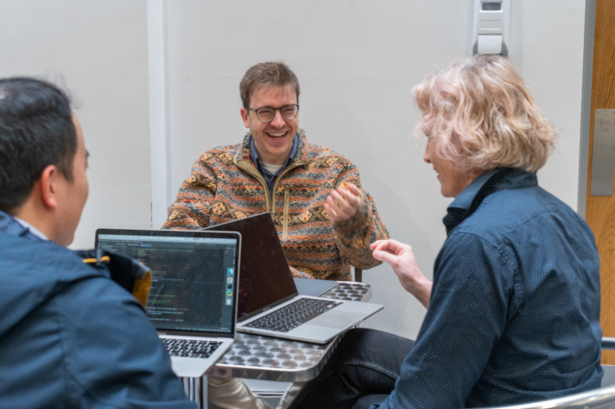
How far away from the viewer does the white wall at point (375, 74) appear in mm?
2504

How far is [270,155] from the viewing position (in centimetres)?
216

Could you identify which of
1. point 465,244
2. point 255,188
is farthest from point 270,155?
point 465,244

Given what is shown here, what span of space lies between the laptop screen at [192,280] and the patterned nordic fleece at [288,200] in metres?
0.72

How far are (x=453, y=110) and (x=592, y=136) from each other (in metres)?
1.79

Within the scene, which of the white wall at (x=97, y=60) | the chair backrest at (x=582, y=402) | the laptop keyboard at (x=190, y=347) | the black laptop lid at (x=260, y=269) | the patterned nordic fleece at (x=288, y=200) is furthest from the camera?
the white wall at (x=97, y=60)

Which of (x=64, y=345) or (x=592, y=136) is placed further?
(x=592, y=136)

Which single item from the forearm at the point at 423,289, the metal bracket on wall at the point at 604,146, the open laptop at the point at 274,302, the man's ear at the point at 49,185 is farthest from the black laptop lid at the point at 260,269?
the metal bracket on wall at the point at 604,146

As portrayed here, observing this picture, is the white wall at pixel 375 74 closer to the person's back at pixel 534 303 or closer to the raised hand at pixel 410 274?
the raised hand at pixel 410 274

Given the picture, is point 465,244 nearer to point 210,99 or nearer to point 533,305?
point 533,305

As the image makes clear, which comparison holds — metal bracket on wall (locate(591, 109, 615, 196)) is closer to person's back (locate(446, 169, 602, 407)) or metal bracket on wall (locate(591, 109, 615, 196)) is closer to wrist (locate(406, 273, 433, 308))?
wrist (locate(406, 273, 433, 308))

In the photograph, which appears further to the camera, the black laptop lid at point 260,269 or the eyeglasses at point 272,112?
the eyeglasses at point 272,112

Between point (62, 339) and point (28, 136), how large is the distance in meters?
0.29

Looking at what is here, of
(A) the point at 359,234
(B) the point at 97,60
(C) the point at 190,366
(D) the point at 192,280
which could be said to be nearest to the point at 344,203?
(A) the point at 359,234

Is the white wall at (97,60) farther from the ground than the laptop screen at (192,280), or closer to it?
farther from the ground
